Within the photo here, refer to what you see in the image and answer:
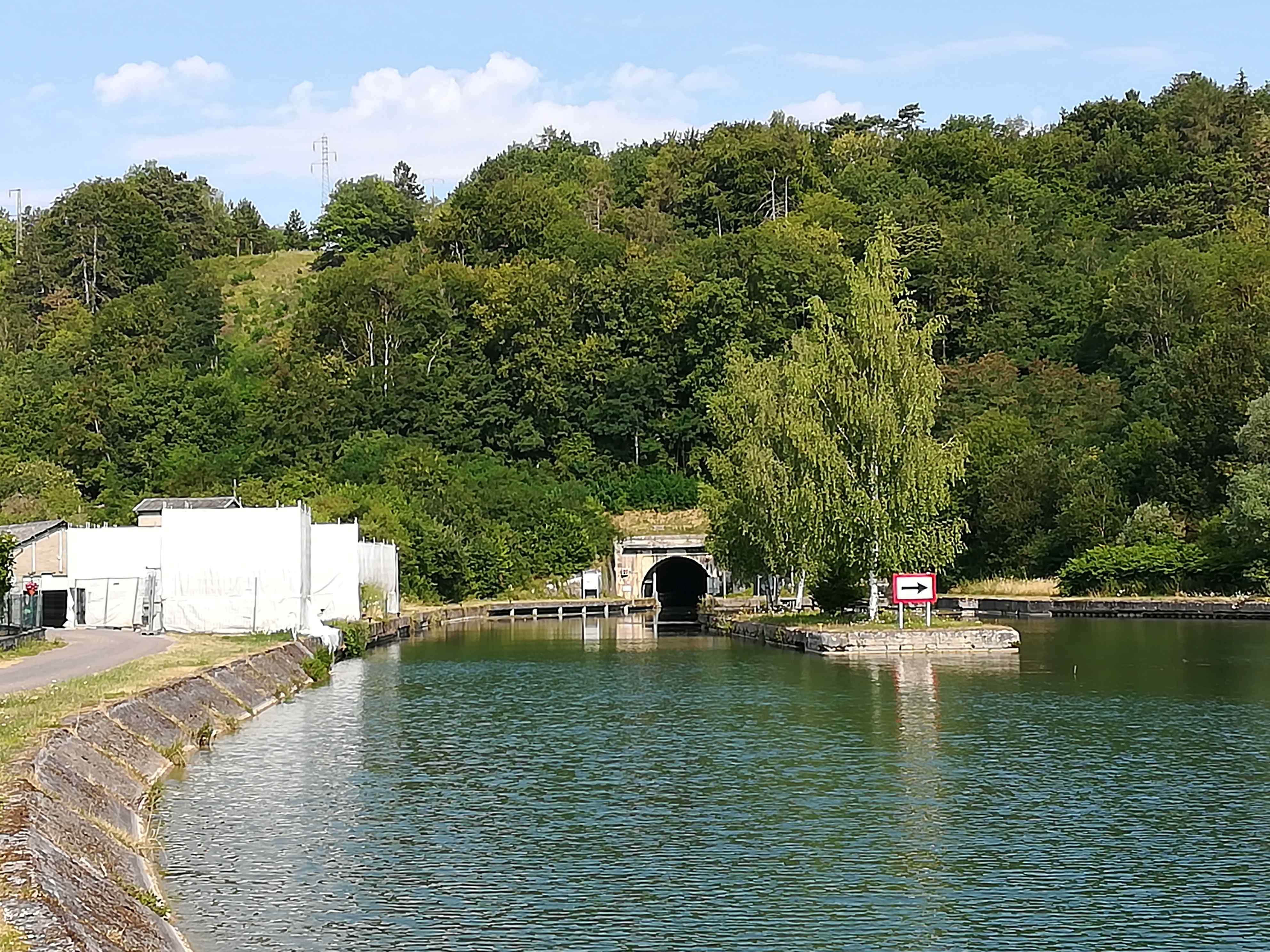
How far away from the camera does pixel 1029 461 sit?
81.0 meters

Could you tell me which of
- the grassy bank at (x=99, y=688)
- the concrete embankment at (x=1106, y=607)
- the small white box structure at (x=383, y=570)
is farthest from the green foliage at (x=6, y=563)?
the concrete embankment at (x=1106, y=607)

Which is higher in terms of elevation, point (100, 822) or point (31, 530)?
point (31, 530)

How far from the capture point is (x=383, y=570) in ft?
219

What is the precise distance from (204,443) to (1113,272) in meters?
58.3

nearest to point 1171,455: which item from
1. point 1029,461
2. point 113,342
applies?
point 1029,461

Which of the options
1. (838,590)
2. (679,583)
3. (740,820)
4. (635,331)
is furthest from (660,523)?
(740,820)

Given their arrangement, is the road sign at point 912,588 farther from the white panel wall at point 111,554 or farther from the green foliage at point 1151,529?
the green foliage at point 1151,529

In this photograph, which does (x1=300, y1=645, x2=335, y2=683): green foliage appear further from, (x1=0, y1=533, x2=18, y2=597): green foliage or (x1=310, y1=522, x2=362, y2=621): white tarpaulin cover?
(x1=310, y1=522, x2=362, y2=621): white tarpaulin cover

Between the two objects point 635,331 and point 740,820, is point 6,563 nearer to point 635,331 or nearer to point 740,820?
point 740,820

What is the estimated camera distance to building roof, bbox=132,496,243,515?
248 feet

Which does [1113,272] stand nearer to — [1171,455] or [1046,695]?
[1171,455]

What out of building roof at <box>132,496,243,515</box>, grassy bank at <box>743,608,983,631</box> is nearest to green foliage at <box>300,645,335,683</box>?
grassy bank at <box>743,608,983,631</box>

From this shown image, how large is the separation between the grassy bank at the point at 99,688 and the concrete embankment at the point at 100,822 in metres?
0.36

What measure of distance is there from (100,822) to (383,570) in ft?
159
